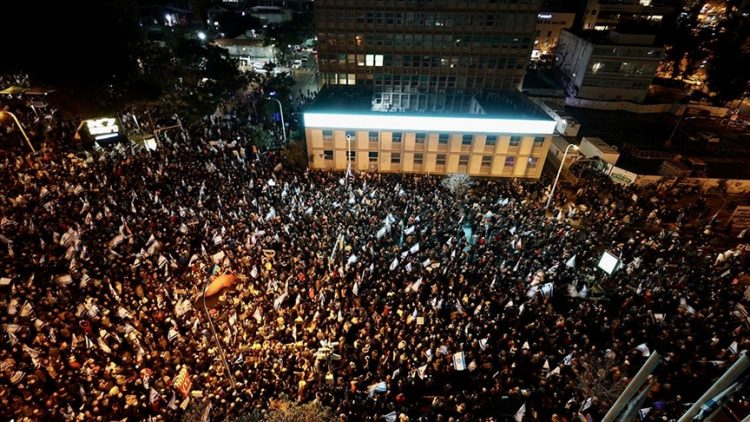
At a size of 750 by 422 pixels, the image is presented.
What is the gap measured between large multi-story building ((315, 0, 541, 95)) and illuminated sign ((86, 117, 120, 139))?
885 inches

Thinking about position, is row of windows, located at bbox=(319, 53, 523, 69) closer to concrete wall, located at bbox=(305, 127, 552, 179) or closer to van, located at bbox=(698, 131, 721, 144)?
concrete wall, located at bbox=(305, 127, 552, 179)

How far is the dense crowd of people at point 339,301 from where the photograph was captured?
1177 centimetres

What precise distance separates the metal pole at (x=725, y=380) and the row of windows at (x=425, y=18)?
41.1m

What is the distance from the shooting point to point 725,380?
530 cm

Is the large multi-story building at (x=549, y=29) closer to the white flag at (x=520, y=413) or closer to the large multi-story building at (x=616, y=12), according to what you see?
the large multi-story building at (x=616, y=12)

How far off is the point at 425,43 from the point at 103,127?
3291 centimetres

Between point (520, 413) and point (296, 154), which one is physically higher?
point (520, 413)

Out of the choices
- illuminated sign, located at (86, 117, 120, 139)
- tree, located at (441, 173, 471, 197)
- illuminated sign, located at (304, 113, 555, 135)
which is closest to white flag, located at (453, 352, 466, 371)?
tree, located at (441, 173, 471, 197)

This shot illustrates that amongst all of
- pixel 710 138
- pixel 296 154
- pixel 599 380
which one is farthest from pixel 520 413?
pixel 710 138

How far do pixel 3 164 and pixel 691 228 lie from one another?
46.0 meters

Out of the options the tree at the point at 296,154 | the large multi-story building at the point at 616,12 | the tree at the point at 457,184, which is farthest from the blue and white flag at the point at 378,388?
the large multi-story building at the point at 616,12

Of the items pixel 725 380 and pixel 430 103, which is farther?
pixel 430 103

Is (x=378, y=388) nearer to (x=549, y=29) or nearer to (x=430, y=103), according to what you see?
(x=430, y=103)

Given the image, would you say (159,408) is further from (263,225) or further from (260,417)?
(263,225)
